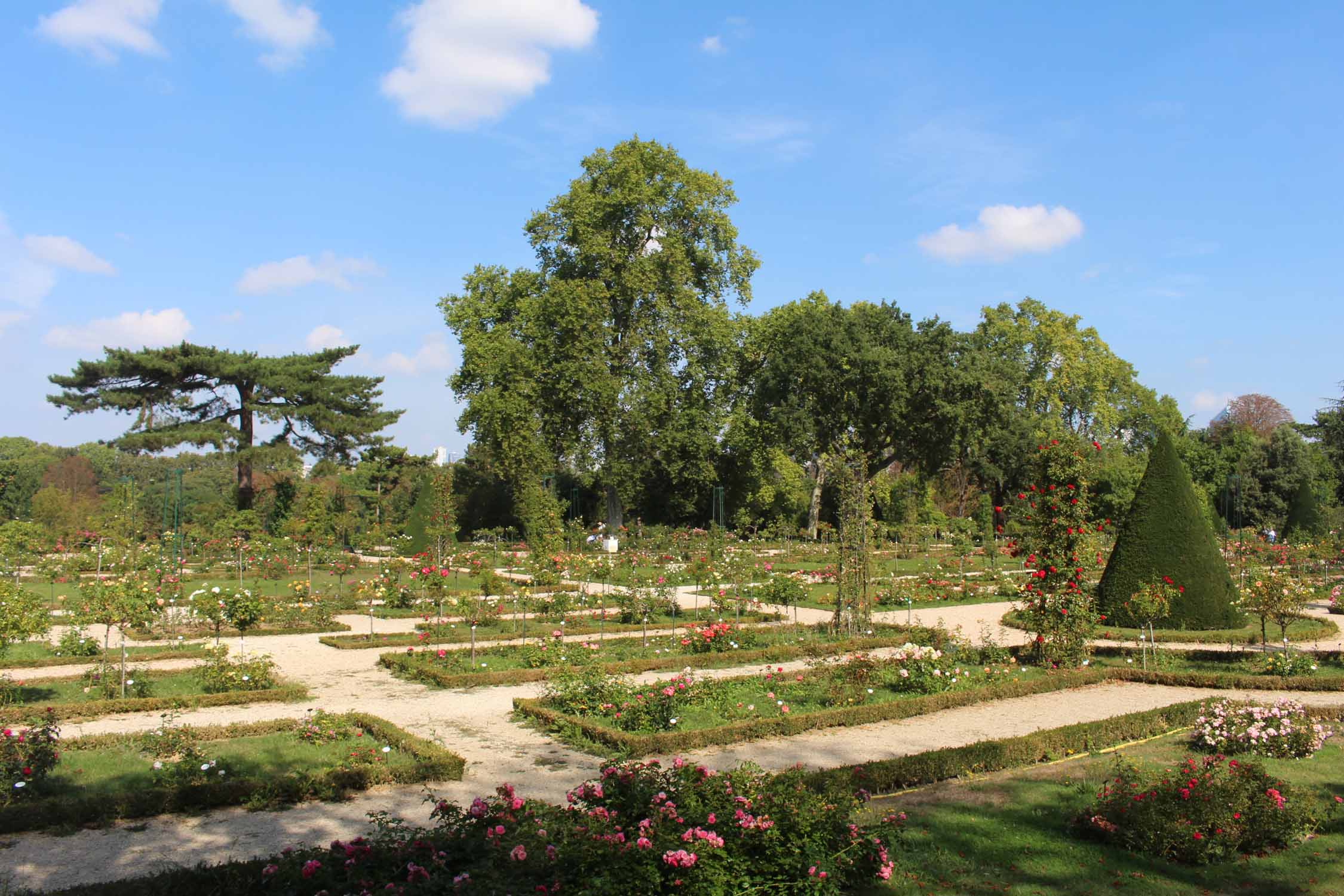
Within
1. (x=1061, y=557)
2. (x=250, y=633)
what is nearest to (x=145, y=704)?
(x=250, y=633)

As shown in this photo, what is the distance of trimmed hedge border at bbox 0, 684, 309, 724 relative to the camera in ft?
30.3

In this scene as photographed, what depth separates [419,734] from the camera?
30.0ft

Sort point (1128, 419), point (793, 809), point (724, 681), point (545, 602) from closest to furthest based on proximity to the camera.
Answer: point (793, 809), point (724, 681), point (545, 602), point (1128, 419)

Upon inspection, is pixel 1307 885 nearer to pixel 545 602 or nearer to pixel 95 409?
pixel 545 602

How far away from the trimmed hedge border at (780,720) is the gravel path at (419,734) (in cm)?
11

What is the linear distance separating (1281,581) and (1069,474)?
309 centimetres

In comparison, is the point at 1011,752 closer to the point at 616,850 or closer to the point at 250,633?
the point at 616,850

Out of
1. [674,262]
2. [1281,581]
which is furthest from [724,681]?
[674,262]

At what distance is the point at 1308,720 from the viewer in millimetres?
8484

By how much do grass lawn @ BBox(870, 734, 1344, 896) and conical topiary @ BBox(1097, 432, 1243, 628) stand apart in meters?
8.46

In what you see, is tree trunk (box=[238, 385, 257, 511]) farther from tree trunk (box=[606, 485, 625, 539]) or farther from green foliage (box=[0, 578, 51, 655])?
green foliage (box=[0, 578, 51, 655])

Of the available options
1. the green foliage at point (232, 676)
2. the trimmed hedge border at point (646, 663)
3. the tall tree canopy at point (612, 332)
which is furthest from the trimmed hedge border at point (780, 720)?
the tall tree canopy at point (612, 332)

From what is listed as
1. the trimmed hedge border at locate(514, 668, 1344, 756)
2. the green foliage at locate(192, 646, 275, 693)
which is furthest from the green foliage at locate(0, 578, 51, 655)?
the trimmed hedge border at locate(514, 668, 1344, 756)

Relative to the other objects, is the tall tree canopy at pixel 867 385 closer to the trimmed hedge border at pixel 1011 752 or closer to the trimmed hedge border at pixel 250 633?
the trimmed hedge border at pixel 250 633
